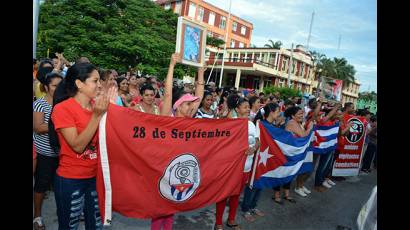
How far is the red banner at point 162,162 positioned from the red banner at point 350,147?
4613mm

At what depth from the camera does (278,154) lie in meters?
5.12

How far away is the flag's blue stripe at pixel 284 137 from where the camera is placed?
4.92 meters

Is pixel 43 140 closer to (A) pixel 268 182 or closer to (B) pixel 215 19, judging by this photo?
(A) pixel 268 182

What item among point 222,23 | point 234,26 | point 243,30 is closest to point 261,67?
point 222,23

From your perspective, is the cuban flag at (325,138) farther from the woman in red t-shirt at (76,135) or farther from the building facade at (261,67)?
the building facade at (261,67)

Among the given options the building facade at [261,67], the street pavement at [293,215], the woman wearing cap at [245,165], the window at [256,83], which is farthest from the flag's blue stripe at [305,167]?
the window at [256,83]

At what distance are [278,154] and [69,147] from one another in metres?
3.37

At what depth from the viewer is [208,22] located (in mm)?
49812

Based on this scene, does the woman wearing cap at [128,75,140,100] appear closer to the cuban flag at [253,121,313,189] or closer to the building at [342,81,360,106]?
the cuban flag at [253,121,313,189]
